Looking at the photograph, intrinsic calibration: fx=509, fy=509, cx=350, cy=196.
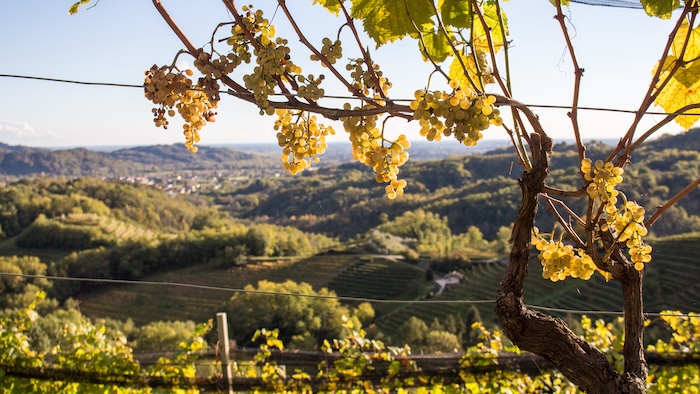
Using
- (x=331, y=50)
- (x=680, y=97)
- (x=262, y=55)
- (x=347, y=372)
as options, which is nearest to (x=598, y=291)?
(x=347, y=372)

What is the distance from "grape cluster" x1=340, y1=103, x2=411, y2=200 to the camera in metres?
0.76

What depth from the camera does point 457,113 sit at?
605mm

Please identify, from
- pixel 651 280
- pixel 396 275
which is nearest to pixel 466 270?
pixel 396 275

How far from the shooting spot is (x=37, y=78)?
3.18ft

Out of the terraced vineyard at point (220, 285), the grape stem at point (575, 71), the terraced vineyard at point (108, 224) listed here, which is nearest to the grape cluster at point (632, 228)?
the grape stem at point (575, 71)

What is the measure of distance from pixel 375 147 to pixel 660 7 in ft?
1.58

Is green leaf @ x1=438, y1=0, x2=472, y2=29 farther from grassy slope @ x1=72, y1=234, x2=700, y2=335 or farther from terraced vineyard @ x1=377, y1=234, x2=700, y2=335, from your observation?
grassy slope @ x1=72, y1=234, x2=700, y2=335

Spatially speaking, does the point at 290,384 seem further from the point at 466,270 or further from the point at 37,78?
the point at 466,270

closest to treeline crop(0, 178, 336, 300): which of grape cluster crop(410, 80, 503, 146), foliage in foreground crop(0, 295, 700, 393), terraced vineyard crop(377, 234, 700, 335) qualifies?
terraced vineyard crop(377, 234, 700, 335)

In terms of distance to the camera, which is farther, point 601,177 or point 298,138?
point 298,138

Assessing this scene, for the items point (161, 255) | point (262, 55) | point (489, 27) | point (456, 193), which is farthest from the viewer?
point (456, 193)

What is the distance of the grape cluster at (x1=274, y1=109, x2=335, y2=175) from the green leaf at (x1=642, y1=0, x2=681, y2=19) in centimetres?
53

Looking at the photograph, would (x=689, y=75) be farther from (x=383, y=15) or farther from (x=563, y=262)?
(x=383, y=15)

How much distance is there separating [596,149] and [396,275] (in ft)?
72.4
